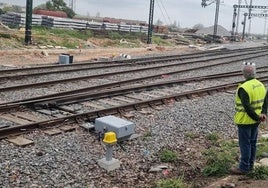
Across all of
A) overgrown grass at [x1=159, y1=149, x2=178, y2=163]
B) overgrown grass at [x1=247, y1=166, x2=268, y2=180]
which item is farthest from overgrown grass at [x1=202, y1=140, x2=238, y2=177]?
overgrown grass at [x1=159, y1=149, x2=178, y2=163]

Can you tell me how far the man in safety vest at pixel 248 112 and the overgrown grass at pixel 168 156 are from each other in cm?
112

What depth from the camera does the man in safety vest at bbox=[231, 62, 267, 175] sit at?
6.74m

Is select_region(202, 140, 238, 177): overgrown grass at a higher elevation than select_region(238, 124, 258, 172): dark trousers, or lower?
lower

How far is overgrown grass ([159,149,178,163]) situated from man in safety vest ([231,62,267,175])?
3.68 feet

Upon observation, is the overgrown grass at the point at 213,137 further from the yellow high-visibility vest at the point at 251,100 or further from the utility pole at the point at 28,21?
the utility pole at the point at 28,21

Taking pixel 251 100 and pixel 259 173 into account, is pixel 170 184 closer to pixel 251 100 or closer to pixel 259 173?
pixel 259 173

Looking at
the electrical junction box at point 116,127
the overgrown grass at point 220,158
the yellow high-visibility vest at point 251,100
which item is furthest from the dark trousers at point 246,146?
the electrical junction box at point 116,127

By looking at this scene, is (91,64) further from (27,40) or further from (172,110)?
(172,110)

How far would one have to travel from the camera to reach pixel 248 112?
6730mm

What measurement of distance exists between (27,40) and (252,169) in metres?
22.3

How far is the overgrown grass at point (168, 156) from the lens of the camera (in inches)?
297

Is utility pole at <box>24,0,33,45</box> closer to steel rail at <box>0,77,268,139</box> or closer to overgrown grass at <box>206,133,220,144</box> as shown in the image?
steel rail at <box>0,77,268,139</box>

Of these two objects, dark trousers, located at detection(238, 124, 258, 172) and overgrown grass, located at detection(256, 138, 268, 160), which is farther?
overgrown grass, located at detection(256, 138, 268, 160)

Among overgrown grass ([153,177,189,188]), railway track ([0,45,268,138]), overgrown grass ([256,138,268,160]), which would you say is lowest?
overgrown grass ([153,177,189,188])
